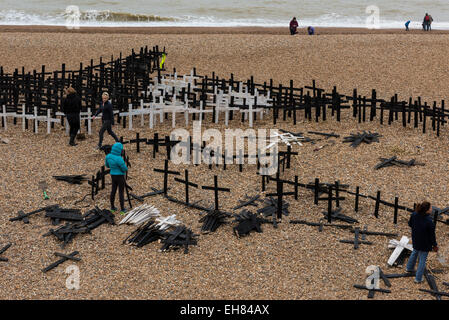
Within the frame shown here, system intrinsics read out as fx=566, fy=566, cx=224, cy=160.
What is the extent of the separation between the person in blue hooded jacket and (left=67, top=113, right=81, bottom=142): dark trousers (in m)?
4.45


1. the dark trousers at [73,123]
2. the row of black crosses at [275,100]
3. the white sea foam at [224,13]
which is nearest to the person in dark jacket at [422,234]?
the row of black crosses at [275,100]

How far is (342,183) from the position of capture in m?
12.9

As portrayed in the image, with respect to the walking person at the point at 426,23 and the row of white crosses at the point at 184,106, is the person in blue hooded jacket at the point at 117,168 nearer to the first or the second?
the row of white crosses at the point at 184,106

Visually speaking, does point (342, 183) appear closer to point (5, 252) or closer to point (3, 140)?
point (5, 252)

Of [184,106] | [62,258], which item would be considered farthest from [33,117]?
[62,258]

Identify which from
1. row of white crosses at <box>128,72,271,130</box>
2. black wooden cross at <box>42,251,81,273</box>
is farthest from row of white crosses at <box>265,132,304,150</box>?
black wooden cross at <box>42,251,81,273</box>

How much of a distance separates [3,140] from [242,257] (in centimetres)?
884

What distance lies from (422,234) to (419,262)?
0.48 metres

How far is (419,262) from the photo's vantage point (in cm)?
902

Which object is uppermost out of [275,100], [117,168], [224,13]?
[224,13]

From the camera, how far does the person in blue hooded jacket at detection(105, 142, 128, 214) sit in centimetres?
1100

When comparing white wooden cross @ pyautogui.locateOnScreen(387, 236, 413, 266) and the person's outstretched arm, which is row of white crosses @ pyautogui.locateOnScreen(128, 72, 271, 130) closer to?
the person's outstretched arm

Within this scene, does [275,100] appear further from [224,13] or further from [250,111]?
[224,13]

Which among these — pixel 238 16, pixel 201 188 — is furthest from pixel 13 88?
pixel 238 16
